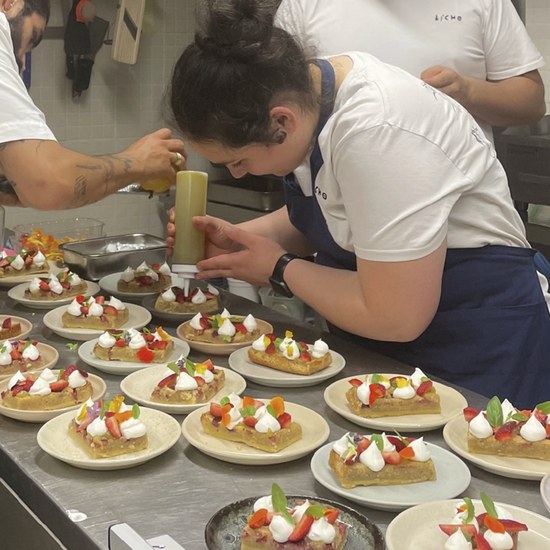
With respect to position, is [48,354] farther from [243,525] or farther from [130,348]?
[243,525]

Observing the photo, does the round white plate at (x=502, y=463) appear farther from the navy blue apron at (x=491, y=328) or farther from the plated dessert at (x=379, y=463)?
the navy blue apron at (x=491, y=328)

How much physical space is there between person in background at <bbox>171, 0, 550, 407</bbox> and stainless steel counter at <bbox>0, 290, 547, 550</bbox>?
0.32 meters

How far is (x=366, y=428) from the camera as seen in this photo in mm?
1781

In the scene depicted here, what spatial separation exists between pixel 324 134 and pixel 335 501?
743mm

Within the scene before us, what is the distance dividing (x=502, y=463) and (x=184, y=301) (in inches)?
45.1

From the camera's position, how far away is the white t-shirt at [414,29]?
2.53m

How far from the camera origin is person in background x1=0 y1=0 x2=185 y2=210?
2223mm

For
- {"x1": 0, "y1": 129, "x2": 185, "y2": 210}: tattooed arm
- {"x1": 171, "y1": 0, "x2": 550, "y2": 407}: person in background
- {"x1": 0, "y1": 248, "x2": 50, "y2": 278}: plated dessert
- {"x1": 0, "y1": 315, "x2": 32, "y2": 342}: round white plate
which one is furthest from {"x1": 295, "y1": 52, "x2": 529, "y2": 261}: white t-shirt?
{"x1": 0, "y1": 248, "x2": 50, "y2": 278}: plated dessert

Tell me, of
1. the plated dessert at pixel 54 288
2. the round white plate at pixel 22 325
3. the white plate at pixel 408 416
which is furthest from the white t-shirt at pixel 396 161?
the plated dessert at pixel 54 288

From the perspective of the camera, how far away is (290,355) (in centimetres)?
200

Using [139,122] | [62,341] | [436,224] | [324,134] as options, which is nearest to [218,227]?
[62,341]

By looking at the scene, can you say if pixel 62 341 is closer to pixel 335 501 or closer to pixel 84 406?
pixel 84 406

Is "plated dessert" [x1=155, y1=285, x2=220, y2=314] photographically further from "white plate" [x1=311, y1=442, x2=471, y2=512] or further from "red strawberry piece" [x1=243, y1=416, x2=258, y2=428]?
A: "white plate" [x1=311, y1=442, x2=471, y2=512]

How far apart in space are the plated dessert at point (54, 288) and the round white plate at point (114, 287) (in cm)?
9
